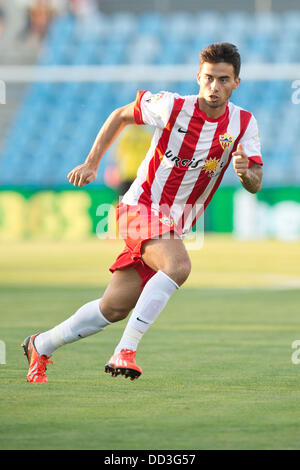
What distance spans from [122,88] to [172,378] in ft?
71.5

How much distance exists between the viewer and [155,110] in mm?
5227

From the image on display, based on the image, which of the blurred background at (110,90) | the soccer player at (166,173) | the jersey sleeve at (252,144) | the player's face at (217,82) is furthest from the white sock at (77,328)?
the blurred background at (110,90)

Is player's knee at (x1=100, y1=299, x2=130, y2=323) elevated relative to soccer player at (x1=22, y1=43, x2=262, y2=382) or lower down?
lower down

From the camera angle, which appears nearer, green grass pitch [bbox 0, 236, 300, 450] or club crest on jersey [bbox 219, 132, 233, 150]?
green grass pitch [bbox 0, 236, 300, 450]

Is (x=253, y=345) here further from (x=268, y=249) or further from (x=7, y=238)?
(x=7, y=238)

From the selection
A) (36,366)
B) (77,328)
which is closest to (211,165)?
(77,328)

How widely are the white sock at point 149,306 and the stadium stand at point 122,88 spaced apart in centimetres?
1862

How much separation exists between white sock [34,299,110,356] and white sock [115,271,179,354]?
33cm

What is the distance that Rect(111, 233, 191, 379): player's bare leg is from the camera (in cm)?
488

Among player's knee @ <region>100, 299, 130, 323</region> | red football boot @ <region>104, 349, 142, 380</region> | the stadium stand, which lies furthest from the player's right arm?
the stadium stand

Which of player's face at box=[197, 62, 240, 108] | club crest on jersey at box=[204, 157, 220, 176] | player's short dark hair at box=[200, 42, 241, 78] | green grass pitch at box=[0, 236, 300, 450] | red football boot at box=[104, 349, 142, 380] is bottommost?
green grass pitch at box=[0, 236, 300, 450]

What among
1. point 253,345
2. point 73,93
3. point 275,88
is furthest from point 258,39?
point 253,345

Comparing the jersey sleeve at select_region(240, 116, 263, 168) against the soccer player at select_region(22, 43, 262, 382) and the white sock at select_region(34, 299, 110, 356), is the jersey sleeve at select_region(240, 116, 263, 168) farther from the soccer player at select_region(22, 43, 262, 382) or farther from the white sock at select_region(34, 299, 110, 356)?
the white sock at select_region(34, 299, 110, 356)

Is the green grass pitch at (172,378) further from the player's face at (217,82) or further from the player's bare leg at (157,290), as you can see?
the player's face at (217,82)
